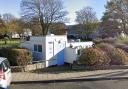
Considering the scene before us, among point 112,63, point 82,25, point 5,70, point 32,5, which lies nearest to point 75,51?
point 112,63

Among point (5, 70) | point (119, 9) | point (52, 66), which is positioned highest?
point (119, 9)

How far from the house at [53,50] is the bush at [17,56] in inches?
Answer: 99.9

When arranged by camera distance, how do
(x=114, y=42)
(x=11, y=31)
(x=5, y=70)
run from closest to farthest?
(x=5, y=70) → (x=114, y=42) → (x=11, y=31)

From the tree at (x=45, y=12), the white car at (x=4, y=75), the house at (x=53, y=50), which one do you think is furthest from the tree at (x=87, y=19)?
the white car at (x=4, y=75)

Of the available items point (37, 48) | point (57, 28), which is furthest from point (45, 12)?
point (37, 48)

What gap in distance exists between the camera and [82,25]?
8012cm

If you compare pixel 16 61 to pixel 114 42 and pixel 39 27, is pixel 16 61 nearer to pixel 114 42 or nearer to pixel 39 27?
pixel 114 42

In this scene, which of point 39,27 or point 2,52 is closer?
point 2,52

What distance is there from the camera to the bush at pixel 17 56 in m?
18.0

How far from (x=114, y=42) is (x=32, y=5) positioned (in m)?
43.4

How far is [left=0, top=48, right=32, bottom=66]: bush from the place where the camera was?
59.0 feet

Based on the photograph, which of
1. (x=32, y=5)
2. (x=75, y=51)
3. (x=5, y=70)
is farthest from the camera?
(x=32, y=5)

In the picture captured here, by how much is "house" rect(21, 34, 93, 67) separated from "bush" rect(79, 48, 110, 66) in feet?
9.16

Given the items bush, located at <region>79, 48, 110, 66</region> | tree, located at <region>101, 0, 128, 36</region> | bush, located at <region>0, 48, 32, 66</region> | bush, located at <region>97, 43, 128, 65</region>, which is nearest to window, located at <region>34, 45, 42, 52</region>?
bush, located at <region>0, 48, 32, 66</region>
